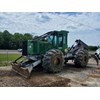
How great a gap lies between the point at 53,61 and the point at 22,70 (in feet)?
3.04

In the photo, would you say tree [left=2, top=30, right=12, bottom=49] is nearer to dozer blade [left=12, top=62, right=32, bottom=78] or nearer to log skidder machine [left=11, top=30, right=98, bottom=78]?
log skidder machine [left=11, top=30, right=98, bottom=78]

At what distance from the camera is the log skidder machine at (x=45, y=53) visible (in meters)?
8.31

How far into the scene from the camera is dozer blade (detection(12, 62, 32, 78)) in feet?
26.1

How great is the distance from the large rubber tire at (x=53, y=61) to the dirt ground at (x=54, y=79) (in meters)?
0.15

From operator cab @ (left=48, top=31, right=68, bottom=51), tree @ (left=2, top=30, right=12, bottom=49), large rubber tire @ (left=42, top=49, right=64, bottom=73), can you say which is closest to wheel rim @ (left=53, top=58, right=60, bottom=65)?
large rubber tire @ (left=42, top=49, right=64, bottom=73)

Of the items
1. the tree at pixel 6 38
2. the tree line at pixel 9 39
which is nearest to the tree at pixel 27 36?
the tree line at pixel 9 39

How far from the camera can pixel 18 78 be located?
792cm

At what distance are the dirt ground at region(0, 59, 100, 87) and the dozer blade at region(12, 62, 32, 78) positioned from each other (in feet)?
0.33

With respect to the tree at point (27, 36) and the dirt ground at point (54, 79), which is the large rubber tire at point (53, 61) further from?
the tree at point (27, 36)

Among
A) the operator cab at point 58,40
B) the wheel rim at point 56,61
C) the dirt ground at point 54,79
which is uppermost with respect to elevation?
the operator cab at point 58,40

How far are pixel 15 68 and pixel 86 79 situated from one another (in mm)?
1917

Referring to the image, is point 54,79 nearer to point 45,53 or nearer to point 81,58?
point 45,53

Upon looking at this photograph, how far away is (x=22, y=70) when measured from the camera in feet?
26.5
